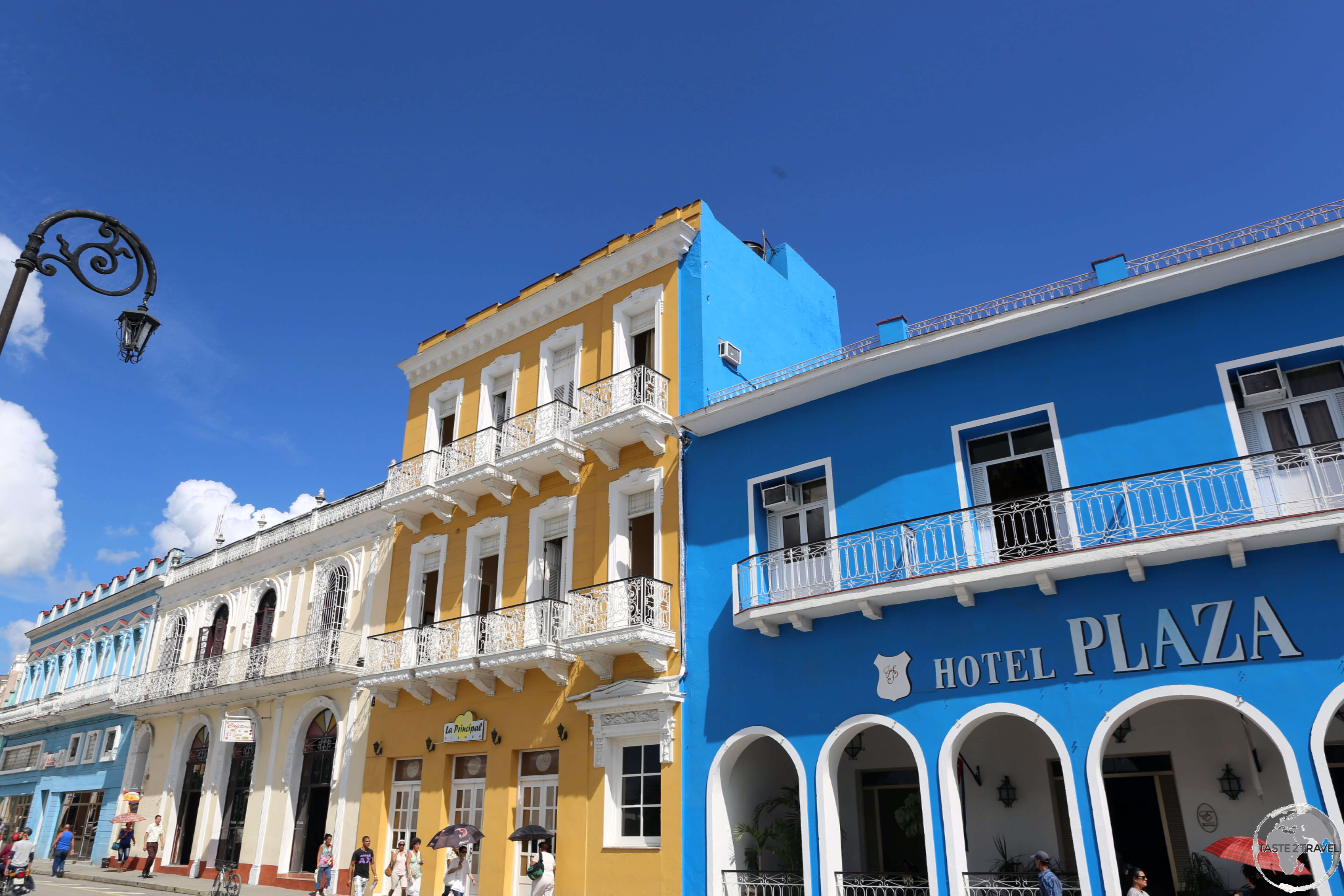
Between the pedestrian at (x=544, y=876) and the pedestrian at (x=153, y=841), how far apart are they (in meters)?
13.9

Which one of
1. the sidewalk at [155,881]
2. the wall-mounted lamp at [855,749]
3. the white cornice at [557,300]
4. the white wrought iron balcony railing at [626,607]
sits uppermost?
the white cornice at [557,300]

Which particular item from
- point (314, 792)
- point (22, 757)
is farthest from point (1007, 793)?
point (22, 757)

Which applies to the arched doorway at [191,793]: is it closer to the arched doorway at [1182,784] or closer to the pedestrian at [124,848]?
the pedestrian at [124,848]

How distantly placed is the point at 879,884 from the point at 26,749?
33.7 meters

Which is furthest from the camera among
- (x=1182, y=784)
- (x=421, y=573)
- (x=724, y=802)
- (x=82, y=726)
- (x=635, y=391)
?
(x=82, y=726)

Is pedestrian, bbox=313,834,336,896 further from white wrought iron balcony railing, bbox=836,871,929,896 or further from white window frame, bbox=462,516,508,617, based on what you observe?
white wrought iron balcony railing, bbox=836,871,929,896

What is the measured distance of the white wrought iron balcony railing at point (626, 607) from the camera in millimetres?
14820

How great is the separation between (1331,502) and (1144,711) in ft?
12.4

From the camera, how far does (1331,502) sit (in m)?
9.84

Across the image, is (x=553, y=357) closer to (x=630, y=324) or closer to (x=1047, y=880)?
(x=630, y=324)

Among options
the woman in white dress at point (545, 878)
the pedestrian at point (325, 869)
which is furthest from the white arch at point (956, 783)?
the pedestrian at point (325, 869)

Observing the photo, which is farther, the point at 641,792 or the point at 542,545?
the point at 542,545

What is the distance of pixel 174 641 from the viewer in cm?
2734

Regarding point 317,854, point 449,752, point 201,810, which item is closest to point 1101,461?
point 449,752
